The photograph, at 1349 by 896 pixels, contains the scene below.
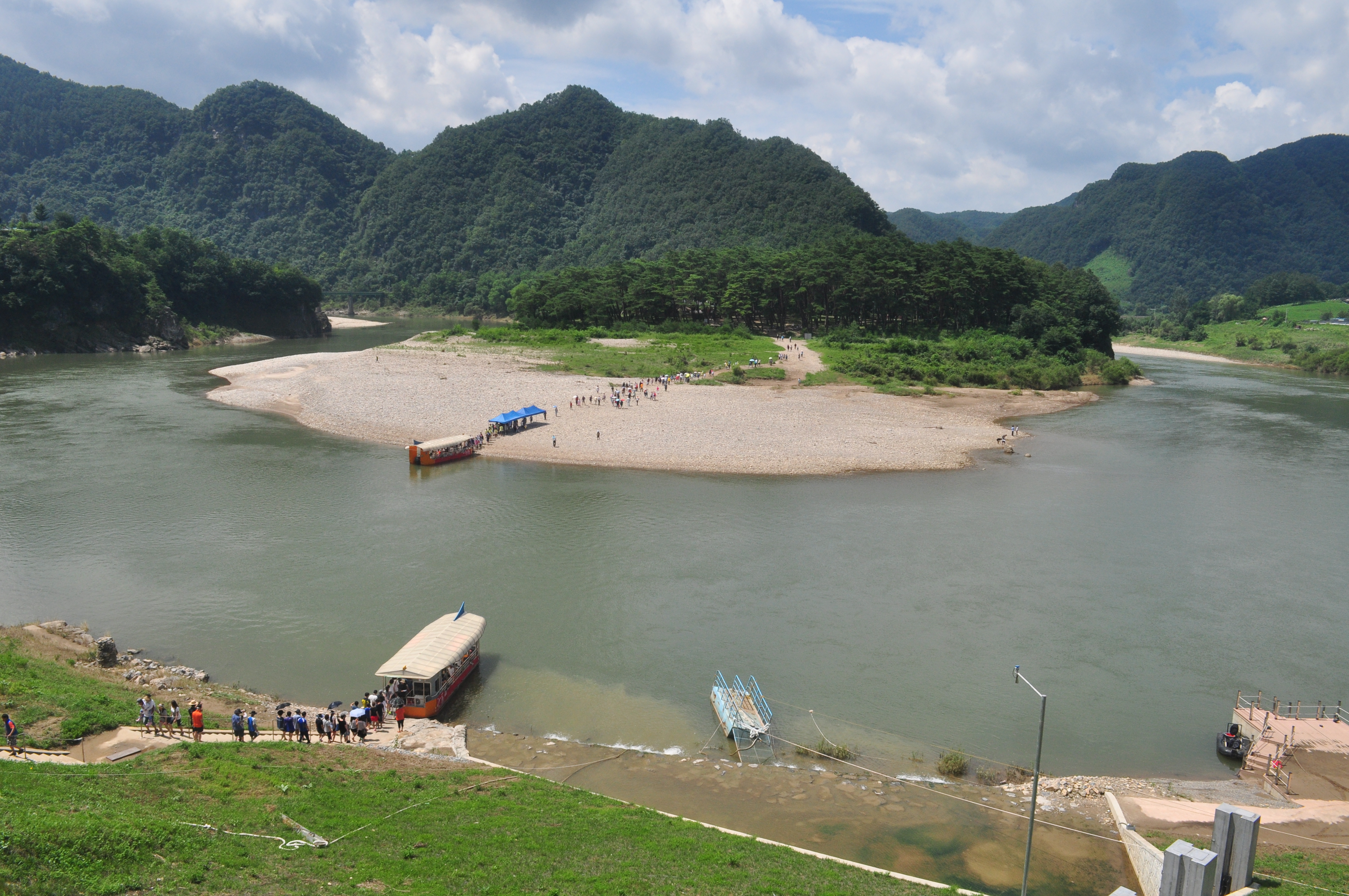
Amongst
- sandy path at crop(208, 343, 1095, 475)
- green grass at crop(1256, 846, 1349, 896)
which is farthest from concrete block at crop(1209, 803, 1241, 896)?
sandy path at crop(208, 343, 1095, 475)

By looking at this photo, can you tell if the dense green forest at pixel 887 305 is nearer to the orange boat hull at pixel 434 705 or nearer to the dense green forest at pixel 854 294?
the dense green forest at pixel 854 294

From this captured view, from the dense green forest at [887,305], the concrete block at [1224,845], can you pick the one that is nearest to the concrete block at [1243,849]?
the concrete block at [1224,845]

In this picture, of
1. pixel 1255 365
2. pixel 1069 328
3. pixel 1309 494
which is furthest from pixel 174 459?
pixel 1255 365

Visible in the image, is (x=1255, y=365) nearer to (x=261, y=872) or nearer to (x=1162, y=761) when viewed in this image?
(x=1162, y=761)

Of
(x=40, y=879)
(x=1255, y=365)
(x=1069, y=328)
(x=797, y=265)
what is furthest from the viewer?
(x=1255, y=365)

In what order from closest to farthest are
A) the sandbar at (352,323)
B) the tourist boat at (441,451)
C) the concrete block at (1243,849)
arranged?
the concrete block at (1243,849) → the tourist boat at (441,451) → the sandbar at (352,323)

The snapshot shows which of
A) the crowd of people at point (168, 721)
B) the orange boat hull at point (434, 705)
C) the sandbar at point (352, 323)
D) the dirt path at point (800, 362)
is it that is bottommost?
the orange boat hull at point (434, 705)

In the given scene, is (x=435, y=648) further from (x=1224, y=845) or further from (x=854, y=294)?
(x=854, y=294)

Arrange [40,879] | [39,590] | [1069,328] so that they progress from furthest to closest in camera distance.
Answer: [1069,328] → [39,590] → [40,879]
